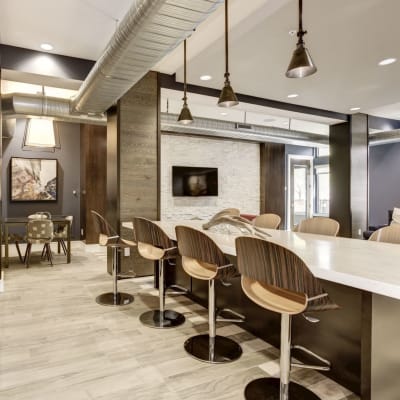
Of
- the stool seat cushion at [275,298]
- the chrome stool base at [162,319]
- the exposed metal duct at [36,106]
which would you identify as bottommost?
the chrome stool base at [162,319]

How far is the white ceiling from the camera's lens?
3.12 metres

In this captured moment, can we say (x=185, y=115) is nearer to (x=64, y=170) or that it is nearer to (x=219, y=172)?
(x=219, y=172)

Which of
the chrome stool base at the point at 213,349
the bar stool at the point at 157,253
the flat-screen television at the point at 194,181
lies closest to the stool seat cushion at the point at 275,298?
the chrome stool base at the point at 213,349

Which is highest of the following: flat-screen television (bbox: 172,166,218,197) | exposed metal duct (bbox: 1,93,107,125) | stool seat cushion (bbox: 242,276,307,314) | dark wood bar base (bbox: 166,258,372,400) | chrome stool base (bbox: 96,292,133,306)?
exposed metal duct (bbox: 1,93,107,125)

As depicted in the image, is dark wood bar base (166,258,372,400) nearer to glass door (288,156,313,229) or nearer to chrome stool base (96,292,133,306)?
chrome stool base (96,292,133,306)

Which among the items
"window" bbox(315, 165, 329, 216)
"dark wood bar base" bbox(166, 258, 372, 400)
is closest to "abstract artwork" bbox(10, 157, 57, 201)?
"dark wood bar base" bbox(166, 258, 372, 400)

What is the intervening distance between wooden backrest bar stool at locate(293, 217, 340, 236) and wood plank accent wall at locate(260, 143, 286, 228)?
6.56 metres

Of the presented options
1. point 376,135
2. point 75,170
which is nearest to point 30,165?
point 75,170

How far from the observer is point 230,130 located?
726 cm

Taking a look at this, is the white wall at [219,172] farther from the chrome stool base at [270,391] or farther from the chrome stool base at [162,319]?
the chrome stool base at [270,391]

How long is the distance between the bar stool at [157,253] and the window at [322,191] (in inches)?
387

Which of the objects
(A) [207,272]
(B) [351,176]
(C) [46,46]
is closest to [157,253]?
(A) [207,272]

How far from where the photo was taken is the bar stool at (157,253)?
276cm

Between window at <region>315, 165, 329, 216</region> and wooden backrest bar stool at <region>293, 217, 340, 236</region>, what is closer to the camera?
wooden backrest bar stool at <region>293, 217, 340, 236</region>
